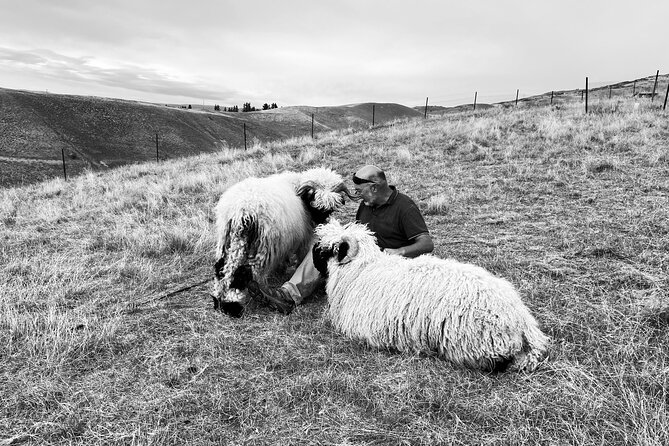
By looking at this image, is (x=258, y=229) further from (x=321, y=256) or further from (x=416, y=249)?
(x=416, y=249)

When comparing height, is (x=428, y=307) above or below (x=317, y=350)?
above

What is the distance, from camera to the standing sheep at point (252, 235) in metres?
4.22

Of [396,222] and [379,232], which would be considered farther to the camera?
[379,232]

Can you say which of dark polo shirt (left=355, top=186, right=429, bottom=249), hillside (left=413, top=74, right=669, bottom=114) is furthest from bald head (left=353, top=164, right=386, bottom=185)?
hillside (left=413, top=74, right=669, bottom=114)

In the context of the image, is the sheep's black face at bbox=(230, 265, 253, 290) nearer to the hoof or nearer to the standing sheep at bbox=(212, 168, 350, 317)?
the standing sheep at bbox=(212, 168, 350, 317)

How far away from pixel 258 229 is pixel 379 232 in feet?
4.32

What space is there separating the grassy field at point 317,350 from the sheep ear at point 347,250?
2.01ft

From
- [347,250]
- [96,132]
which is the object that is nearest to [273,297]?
[347,250]

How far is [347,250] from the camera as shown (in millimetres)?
3965

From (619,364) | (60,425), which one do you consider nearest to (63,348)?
(60,425)

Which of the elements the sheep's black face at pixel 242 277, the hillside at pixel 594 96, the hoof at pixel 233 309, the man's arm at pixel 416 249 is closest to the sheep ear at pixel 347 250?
the man's arm at pixel 416 249

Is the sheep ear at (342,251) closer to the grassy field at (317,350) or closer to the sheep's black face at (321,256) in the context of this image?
the sheep's black face at (321,256)

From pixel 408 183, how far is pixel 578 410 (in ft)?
25.9

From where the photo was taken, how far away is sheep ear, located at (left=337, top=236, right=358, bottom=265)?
3930mm
